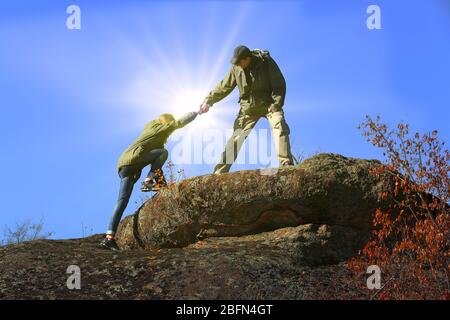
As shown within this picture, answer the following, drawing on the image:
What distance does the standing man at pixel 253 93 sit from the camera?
11.0 meters

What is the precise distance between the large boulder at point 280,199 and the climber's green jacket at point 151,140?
138cm

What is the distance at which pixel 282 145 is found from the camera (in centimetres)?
1060

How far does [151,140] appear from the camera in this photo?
11453 millimetres

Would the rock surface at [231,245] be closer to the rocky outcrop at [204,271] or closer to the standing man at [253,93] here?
the rocky outcrop at [204,271]

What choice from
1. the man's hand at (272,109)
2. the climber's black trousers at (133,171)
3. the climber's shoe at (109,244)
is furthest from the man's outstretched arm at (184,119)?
the climber's shoe at (109,244)

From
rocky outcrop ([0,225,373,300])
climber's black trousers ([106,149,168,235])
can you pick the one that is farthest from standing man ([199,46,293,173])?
rocky outcrop ([0,225,373,300])

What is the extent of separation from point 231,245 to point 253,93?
3359mm

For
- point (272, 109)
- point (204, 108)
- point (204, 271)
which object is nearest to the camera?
point (204, 271)

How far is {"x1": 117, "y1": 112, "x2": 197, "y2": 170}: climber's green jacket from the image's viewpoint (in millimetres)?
11352

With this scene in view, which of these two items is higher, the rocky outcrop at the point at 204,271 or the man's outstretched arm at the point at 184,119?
the man's outstretched arm at the point at 184,119

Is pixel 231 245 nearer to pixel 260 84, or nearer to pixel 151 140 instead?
pixel 151 140

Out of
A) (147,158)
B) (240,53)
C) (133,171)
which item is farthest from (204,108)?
(133,171)
